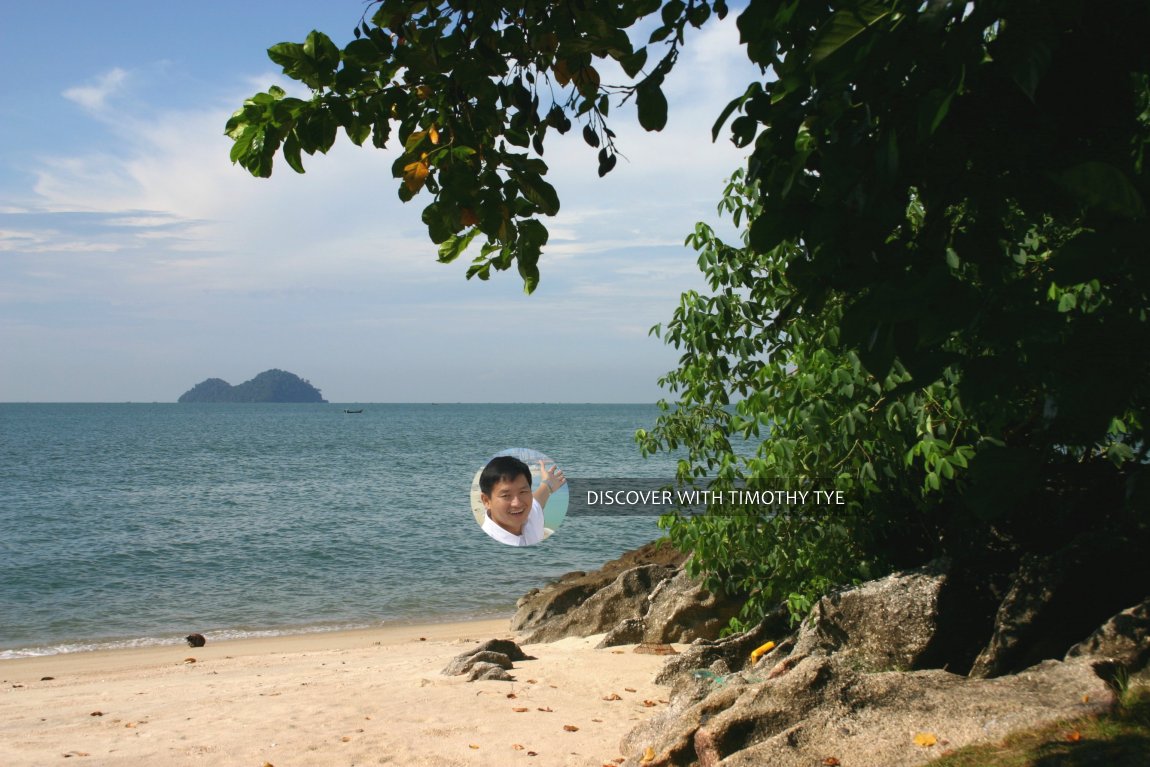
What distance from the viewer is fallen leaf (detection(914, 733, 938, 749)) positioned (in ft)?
14.7

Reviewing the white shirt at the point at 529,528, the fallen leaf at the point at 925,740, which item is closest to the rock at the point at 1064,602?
the fallen leaf at the point at 925,740

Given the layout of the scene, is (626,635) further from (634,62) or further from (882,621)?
(634,62)

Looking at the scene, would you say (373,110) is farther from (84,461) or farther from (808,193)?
(84,461)

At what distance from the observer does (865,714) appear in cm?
491

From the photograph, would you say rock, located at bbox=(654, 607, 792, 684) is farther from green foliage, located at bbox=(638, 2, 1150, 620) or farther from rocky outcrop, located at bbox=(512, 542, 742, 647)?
green foliage, located at bbox=(638, 2, 1150, 620)

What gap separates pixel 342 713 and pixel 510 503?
5.84 meters

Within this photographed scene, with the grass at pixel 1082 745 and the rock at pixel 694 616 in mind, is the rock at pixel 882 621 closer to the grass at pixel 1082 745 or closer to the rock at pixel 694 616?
the grass at pixel 1082 745

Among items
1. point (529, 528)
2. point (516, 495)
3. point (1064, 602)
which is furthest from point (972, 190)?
point (529, 528)

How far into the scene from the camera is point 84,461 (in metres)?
60.3

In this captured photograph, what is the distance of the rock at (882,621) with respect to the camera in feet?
20.6

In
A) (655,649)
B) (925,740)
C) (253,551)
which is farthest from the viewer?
(253,551)

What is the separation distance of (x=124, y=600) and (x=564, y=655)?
40.4ft

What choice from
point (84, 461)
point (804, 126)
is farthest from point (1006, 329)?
point (84, 461)

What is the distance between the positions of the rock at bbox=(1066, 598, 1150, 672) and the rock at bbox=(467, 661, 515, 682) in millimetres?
5043
